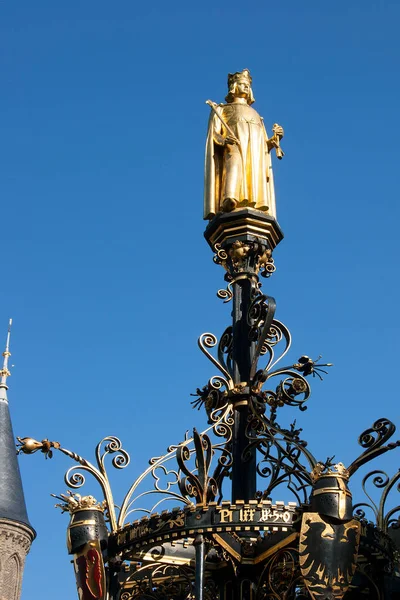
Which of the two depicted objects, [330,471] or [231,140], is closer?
[330,471]

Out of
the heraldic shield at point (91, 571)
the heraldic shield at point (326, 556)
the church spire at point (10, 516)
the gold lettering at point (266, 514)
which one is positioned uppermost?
the church spire at point (10, 516)

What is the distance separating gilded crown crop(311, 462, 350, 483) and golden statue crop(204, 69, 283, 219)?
477cm

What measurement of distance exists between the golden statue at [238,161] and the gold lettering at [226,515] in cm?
476

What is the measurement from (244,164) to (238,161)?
10 cm

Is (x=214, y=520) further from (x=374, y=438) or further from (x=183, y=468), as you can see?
(x=374, y=438)

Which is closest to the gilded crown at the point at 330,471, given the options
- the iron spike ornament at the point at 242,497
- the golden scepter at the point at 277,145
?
the iron spike ornament at the point at 242,497

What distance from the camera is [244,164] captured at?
17562 millimetres

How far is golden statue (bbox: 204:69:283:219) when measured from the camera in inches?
682

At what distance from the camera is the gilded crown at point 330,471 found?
1342 cm

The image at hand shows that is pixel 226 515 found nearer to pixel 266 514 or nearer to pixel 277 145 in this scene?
pixel 266 514

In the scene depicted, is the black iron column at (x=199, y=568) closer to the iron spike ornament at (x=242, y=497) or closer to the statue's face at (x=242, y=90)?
the iron spike ornament at (x=242, y=497)

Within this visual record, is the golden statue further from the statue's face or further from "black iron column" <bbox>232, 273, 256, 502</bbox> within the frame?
"black iron column" <bbox>232, 273, 256, 502</bbox>

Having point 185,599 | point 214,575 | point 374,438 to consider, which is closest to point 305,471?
point 374,438

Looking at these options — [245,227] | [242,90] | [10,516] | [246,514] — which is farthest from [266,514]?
[10,516]
